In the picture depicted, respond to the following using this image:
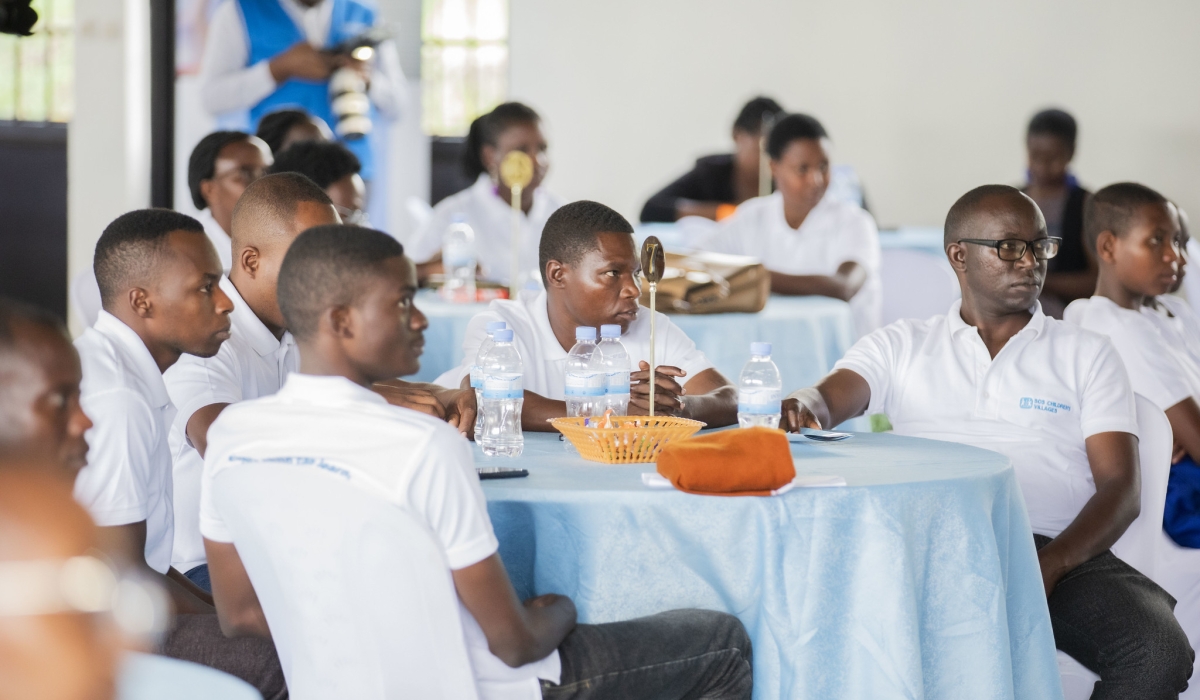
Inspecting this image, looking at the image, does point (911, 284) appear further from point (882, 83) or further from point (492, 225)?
point (882, 83)

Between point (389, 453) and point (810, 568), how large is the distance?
77 cm

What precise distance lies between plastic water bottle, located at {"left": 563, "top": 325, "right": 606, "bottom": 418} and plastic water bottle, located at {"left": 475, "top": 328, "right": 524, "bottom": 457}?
0.37 feet

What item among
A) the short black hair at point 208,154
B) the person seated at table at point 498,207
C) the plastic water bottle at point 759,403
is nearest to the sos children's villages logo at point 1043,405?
the plastic water bottle at point 759,403

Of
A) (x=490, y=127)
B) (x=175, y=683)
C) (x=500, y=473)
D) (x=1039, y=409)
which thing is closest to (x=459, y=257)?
(x=490, y=127)

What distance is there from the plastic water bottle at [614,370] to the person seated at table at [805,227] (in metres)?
2.37

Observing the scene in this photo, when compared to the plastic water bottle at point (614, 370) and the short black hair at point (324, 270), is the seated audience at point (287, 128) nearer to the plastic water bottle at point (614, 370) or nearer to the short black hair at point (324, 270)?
the plastic water bottle at point (614, 370)

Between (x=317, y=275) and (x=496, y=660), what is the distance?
0.65 m

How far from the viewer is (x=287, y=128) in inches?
199

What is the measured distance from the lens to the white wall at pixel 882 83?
8.15 metres

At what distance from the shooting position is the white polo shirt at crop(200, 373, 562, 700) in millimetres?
1683

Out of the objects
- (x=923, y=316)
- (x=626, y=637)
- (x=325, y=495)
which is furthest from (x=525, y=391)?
(x=923, y=316)

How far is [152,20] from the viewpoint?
267 inches

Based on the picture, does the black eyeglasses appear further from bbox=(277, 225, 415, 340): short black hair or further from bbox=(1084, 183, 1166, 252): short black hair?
bbox=(277, 225, 415, 340): short black hair

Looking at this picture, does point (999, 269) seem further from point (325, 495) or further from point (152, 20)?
point (152, 20)
